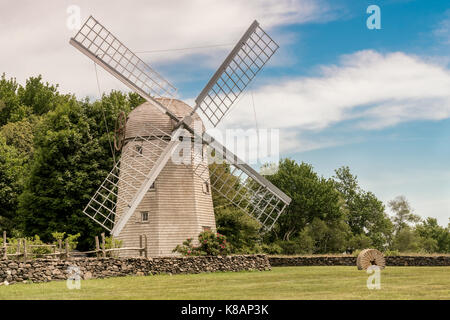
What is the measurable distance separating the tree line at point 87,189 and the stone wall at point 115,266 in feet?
13.7

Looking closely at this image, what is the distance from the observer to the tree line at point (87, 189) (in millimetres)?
39094

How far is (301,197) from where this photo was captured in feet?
180

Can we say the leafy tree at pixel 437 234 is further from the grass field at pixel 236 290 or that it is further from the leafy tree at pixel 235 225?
the grass field at pixel 236 290

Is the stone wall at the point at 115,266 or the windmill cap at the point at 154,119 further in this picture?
the windmill cap at the point at 154,119

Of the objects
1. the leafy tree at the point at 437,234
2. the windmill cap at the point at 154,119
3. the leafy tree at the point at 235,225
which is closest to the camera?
the windmill cap at the point at 154,119

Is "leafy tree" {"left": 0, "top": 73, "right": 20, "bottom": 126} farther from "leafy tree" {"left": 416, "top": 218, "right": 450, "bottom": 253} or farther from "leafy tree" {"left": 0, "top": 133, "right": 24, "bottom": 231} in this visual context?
"leafy tree" {"left": 416, "top": 218, "right": 450, "bottom": 253}

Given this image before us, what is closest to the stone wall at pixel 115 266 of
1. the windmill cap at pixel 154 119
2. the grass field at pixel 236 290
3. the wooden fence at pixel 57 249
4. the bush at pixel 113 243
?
the wooden fence at pixel 57 249

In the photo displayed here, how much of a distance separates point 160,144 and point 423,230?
6450cm

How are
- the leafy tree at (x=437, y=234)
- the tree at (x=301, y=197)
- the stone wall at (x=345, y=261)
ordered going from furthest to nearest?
the leafy tree at (x=437, y=234), the tree at (x=301, y=197), the stone wall at (x=345, y=261)

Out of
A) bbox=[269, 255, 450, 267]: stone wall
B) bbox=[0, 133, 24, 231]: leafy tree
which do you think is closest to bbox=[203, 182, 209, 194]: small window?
bbox=[269, 255, 450, 267]: stone wall

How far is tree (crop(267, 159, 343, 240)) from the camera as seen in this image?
181ft

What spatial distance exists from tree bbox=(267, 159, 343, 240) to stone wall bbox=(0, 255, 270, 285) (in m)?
24.2
